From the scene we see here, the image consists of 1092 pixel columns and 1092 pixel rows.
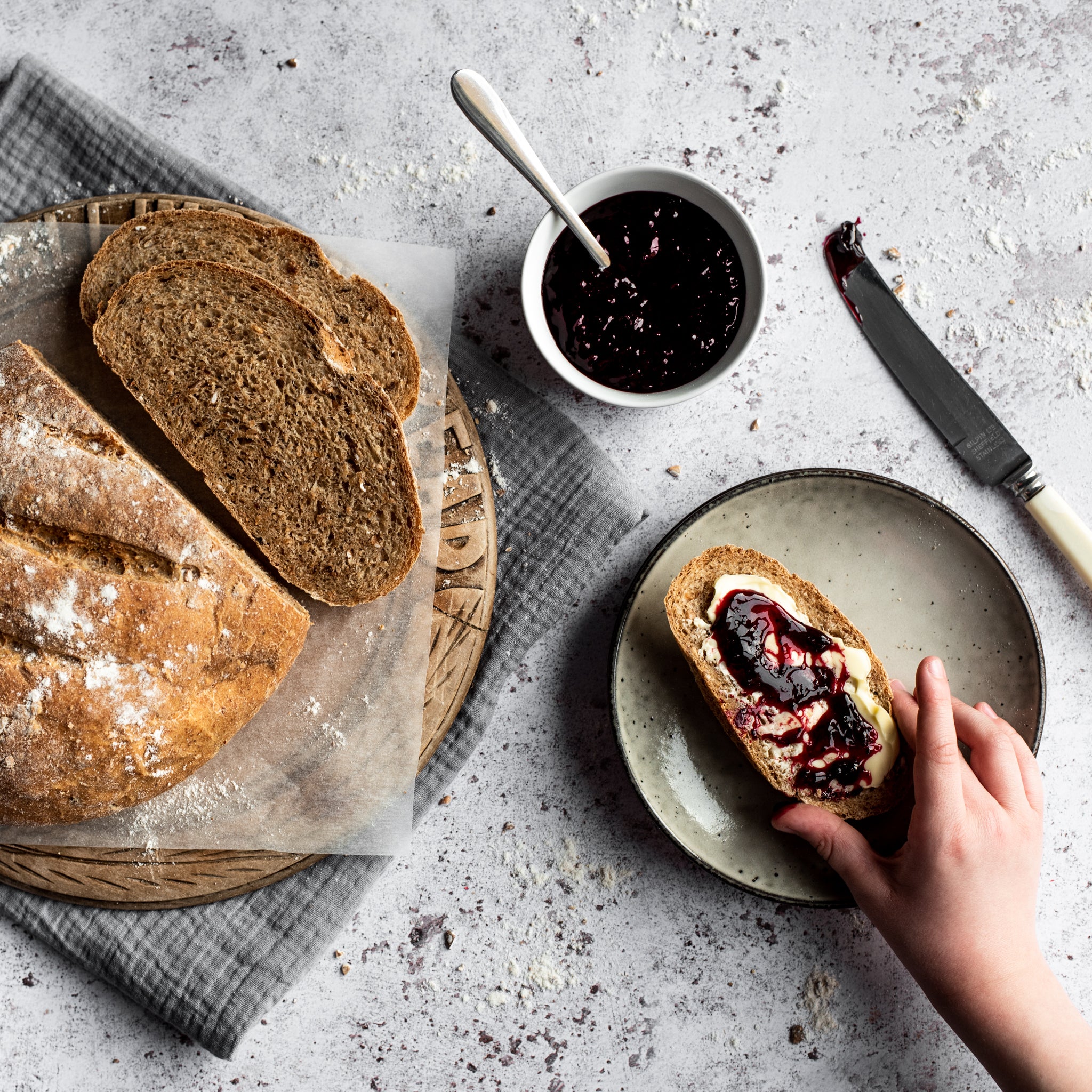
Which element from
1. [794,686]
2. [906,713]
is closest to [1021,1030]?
[906,713]

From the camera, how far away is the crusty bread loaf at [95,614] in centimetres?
223

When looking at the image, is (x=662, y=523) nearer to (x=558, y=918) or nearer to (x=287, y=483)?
(x=287, y=483)

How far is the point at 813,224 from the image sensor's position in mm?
2854

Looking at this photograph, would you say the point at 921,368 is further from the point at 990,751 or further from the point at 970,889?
the point at 970,889

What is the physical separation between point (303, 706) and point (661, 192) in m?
1.99

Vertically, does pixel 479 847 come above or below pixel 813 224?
below

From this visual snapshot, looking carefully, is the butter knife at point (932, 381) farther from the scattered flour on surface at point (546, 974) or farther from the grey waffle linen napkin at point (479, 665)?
the scattered flour on surface at point (546, 974)

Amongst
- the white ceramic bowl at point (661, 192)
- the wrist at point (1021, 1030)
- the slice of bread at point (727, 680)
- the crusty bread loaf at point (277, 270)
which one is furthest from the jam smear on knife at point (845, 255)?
the wrist at point (1021, 1030)

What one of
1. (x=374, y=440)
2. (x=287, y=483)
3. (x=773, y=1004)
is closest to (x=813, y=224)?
(x=374, y=440)

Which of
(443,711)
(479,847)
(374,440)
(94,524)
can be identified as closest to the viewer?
(94,524)

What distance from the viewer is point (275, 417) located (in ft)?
8.16

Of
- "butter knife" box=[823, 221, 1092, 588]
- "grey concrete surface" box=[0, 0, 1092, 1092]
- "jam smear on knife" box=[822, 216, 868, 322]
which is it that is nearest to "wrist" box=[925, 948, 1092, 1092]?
"grey concrete surface" box=[0, 0, 1092, 1092]

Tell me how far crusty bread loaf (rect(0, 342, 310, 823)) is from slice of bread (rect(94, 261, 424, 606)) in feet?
0.74

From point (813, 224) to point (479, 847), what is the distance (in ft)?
8.20
